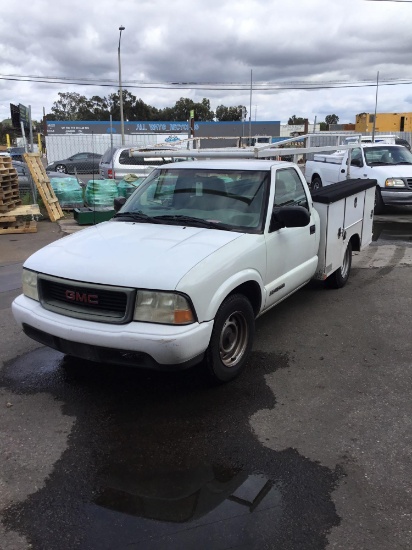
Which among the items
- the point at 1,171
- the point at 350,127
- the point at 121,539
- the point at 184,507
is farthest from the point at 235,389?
the point at 350,127

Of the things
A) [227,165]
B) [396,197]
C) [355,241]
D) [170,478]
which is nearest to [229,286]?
[170,478]

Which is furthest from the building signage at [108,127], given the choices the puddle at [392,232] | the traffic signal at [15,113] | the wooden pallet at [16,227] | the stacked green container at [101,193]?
the puddle at [392,232]

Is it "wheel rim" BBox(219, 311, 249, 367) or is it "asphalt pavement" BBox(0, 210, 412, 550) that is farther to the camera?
A: "wheel rim" BBox(219, 311, 249, 367)

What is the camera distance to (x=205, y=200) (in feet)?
15.2

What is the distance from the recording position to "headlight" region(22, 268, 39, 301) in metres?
3.87

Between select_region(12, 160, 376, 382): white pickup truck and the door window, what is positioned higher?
the door window

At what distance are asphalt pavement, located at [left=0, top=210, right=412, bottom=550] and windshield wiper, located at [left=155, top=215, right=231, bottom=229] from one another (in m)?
1.24

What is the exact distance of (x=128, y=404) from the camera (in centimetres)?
375

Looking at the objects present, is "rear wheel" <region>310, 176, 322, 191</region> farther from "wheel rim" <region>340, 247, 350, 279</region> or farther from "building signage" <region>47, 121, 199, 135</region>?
"building signage" <region>47, 121, 199, 135</region>

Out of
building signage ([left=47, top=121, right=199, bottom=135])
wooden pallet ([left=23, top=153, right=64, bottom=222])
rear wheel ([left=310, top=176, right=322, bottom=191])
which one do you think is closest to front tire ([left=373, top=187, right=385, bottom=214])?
rear wheel ([left=310, top=176, right=322, bottom=191])

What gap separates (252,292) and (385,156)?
1077cm

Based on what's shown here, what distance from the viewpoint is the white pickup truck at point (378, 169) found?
40.0 ft

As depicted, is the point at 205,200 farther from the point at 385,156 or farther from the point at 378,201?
the point at 385,156

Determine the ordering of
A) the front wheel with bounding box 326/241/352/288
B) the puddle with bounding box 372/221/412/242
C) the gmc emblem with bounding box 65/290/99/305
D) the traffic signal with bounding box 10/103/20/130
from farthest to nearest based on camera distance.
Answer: the traffic signal with bounding box 10/103/20/130 < the puddle with bounding box 372/221/412/242 < the front wheel with bounding box 326/241/352/288 < the gmc emblem with bounding box 65/290/99/305
